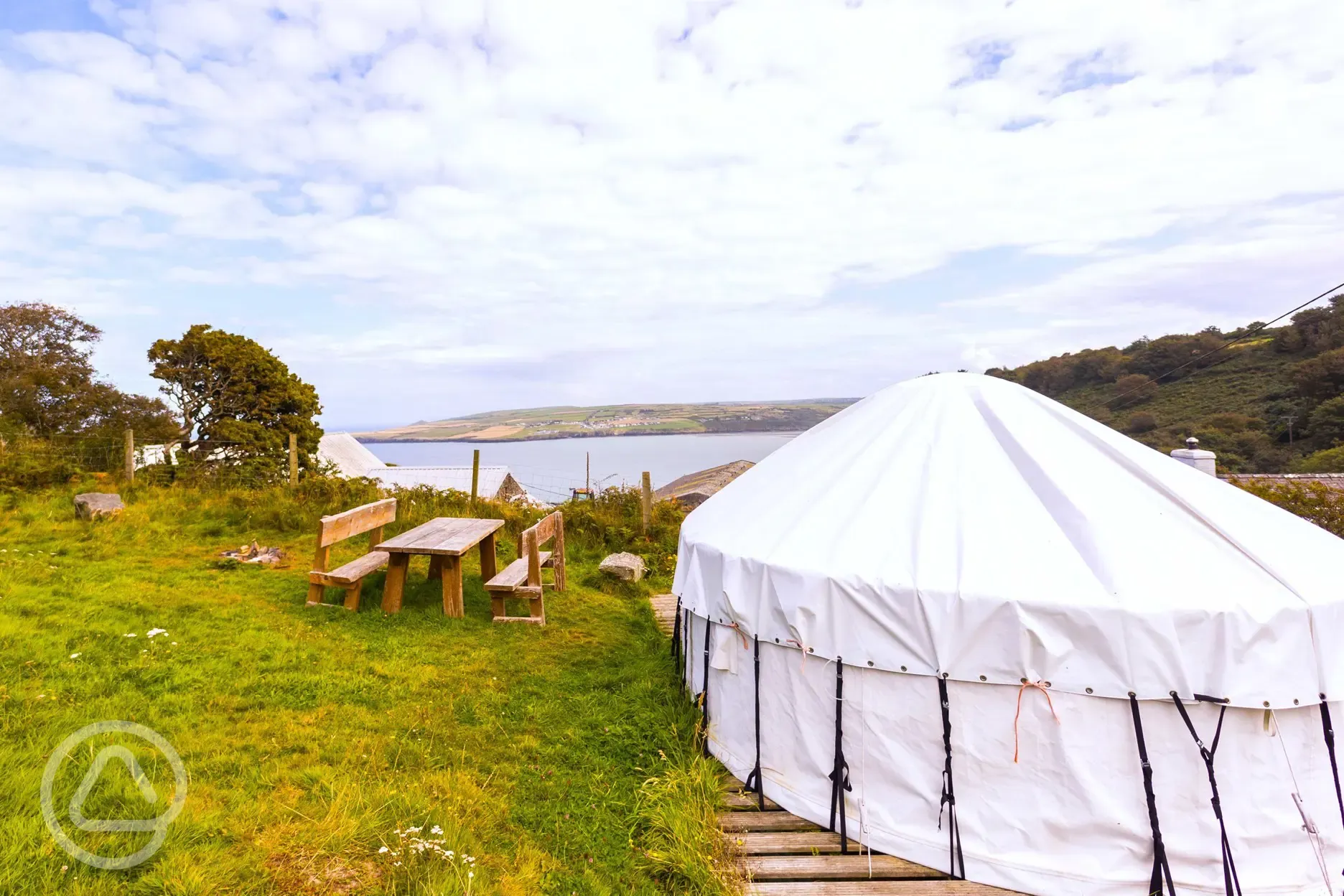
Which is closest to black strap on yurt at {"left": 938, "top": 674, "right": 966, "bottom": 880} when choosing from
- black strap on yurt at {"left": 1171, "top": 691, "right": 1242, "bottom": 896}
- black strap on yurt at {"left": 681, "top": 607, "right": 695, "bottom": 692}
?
black strap on yurt at {"left": 1171, "top": 691, "right": 1242, "bottom": 896}

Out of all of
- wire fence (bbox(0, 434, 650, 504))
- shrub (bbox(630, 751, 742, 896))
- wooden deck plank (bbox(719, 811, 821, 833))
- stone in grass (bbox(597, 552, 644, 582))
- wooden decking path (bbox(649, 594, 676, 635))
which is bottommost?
wooden decking path (bbox(649, 594, 676, 635))

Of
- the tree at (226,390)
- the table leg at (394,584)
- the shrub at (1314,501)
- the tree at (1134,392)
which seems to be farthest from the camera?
the tree at (1134,392)

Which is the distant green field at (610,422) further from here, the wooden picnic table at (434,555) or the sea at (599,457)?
the wooden picnic table at (434,555)

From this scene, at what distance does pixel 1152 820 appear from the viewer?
7.22ft

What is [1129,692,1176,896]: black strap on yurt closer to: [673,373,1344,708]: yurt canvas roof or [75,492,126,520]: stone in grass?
[673,373,1344,708]: yurt canvas roof

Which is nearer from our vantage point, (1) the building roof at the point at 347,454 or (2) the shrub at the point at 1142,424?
(2) the shrub at the point at 1142,424

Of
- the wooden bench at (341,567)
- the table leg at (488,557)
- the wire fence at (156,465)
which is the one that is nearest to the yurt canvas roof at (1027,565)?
the table leg at (488,557)

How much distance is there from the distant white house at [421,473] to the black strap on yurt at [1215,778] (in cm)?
1996

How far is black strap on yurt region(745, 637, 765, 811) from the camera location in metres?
2.91

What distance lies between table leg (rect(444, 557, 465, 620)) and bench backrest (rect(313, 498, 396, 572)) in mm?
937

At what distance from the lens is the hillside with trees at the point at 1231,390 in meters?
18.1

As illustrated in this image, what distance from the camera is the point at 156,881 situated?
1893mm

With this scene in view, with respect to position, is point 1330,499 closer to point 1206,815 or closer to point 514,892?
point 1206,815

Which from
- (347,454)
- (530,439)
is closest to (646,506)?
(347,454)
